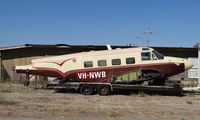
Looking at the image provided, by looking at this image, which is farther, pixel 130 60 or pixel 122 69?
pixel 122 69

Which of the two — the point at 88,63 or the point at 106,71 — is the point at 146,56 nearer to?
the point at 106,71

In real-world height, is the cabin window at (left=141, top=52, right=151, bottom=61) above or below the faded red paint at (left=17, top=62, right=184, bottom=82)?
above

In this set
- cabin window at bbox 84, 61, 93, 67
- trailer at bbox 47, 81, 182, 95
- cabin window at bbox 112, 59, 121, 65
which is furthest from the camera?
cabin window at bbox 84, 61, 93, 67

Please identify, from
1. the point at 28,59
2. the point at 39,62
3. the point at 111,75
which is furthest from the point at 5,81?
the point at 111,75

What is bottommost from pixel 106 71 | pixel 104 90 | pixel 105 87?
pixel 104 90

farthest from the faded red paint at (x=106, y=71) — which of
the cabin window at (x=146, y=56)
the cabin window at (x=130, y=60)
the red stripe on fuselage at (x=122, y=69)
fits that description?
the cabin window at (x=146, y=56)

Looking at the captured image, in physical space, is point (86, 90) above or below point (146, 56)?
below

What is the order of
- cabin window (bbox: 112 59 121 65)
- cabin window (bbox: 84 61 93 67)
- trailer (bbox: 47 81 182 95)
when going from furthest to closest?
cabin window (bbox: 84 61 93 67) → cabin window (bbox: 112 59 121 65) → trailer (bbox: 47 81 182 95)

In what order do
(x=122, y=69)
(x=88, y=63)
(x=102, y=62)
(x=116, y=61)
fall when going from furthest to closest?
1. (x=88, y=63)
2. (x=102, y=62)
3. (x=116, y=61)
4. (x=122, y=69)

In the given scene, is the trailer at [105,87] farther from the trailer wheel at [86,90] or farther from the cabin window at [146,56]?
the cabin window at [146,56]

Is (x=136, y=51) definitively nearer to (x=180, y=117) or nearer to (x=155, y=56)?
(x=155, y=56)

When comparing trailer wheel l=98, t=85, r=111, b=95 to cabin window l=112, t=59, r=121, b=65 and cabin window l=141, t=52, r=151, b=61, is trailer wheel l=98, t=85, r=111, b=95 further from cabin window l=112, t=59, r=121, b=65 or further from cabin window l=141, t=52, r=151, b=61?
cabin window l=141, t=52, r=151, b=61

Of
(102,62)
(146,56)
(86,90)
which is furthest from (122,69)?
(86,90)

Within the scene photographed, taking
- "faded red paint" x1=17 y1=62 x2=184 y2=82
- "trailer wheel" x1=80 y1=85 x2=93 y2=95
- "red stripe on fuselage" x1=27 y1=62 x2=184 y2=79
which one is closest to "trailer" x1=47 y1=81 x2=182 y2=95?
"trailer wheel" x1=80 y1=85 x2=93 y2=95
